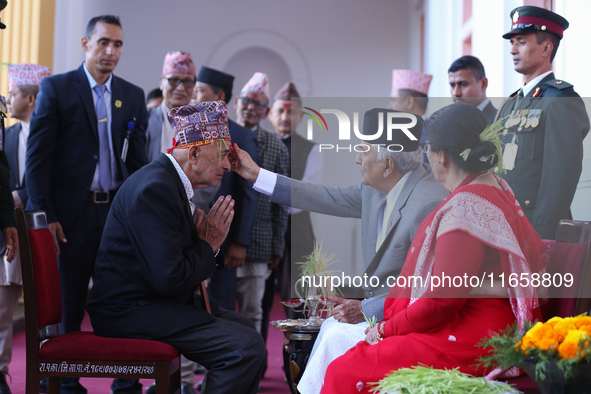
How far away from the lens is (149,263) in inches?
78.2

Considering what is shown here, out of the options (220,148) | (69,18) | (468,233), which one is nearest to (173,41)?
(69,18)

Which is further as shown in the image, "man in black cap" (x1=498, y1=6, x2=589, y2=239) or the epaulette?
the epaulette

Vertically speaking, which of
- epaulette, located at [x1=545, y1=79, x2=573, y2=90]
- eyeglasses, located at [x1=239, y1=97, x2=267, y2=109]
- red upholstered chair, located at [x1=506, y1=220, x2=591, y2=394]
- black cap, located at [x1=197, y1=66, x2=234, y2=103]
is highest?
black cap, located at [x1=197, y1=66, x2=234, y2=103]

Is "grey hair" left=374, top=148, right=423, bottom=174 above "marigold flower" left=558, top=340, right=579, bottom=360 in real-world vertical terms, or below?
above

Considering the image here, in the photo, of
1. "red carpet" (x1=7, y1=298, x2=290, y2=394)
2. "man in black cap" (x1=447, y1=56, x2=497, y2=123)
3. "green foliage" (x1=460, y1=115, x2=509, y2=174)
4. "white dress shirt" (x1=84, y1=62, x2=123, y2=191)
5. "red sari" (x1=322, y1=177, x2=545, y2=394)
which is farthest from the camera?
"man in black cap" (x1=447, y1=56, x2=497, y2=123)

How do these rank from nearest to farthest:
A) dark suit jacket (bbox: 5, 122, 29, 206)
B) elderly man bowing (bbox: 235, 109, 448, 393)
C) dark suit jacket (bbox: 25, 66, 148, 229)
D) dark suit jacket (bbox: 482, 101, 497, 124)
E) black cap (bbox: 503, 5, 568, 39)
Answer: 1. dark suit jacket (bbox: 482, 101, 497, 124)
2. elderly man bowing (bbox: 235, 109, 448, 393)
3. black cap (bbox: 503, 5, 568, 39)
4. dark suit jacket (bbox: 25, 66, 148, 229)
5. dark suit jacket (bbox: 5, 122, 29, 206)

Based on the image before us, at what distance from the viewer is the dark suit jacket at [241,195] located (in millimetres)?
3293

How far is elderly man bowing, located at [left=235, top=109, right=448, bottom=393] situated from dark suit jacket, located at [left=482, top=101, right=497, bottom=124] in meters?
0.22

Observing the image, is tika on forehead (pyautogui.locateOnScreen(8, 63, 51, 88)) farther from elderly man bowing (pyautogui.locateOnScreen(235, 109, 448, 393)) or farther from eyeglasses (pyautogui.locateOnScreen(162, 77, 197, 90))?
elderly man bowing (pyautogui.locateOnScreen(235, 109, 448, 393))

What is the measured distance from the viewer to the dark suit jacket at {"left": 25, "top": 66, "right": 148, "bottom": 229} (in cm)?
286

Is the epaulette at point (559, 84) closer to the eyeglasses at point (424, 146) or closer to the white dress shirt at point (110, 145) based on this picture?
the eyeglasses at point (424, 146)

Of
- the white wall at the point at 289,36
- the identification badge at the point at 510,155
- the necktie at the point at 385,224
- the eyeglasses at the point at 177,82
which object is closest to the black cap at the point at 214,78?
the eyeglasses at the point at 177,82

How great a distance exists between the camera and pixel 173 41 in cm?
855

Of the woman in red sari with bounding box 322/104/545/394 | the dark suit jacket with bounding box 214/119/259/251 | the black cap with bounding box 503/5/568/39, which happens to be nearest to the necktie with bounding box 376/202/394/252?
the woman in red sari with bounding box 322/104/545/394
